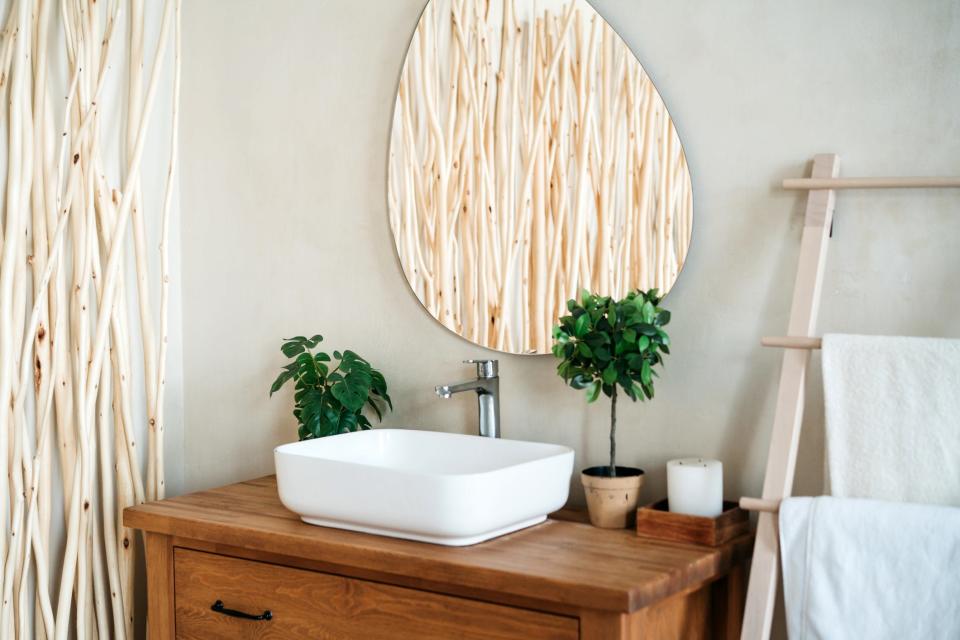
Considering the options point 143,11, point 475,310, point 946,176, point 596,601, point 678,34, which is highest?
point 143,11

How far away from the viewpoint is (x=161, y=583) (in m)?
1.91

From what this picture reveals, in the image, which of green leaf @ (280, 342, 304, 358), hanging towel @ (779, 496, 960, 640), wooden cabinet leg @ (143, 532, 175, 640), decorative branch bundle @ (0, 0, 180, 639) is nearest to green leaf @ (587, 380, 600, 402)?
hanging towel @ (779, 496, 960, 640)

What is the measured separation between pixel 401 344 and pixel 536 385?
1.14 feet

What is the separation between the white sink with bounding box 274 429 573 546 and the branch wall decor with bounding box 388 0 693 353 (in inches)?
12.3

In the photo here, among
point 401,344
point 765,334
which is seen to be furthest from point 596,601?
point 401,344

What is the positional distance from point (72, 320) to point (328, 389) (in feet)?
1.90

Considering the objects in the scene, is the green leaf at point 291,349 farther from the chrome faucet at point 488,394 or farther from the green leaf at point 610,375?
the green leaf at point 610,375

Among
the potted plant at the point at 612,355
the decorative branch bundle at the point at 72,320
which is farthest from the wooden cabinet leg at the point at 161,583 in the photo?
the potted plant at the point at 612,355

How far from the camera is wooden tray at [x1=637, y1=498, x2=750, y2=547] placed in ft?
5.27

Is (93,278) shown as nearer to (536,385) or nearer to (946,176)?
(536,385)

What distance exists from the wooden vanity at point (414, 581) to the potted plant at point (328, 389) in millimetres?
190

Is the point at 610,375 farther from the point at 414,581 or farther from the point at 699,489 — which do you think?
the point at 414,581

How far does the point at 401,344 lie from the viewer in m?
2.18

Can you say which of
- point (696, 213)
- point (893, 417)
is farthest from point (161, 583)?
point (893, 417)
